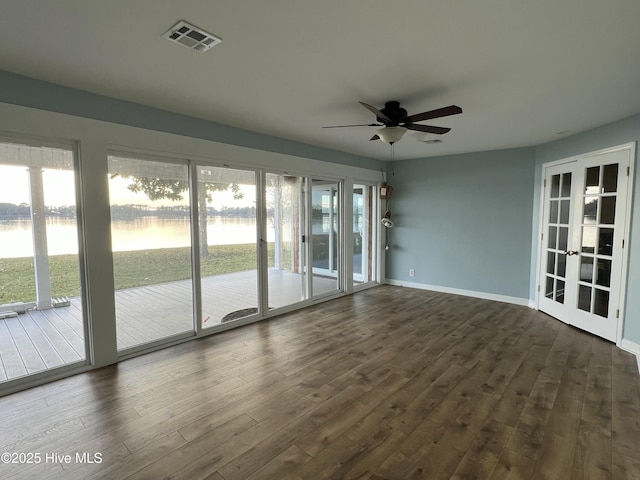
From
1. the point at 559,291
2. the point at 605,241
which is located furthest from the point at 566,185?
the point at 559,291

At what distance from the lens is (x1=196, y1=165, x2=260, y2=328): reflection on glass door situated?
3.86 metres

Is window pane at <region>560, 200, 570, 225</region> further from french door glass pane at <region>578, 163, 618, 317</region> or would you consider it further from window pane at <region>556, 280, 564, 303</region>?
window pane at <region>556, 280, 564, 303</region>

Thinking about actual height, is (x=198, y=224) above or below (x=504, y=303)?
above

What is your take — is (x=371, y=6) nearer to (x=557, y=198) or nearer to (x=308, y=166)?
(x=308, y=166)

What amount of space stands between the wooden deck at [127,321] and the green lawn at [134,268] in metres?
0.09

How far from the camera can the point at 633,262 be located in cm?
347

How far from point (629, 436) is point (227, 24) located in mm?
3654

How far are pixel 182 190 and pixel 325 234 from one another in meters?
2.81

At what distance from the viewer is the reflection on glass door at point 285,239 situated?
461 cm

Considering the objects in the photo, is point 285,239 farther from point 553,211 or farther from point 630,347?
point 630,347

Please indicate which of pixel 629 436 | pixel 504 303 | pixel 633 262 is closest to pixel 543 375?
pixel 629 436

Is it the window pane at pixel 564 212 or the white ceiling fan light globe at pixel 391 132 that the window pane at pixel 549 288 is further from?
the white ceiling fan light globe at pixel 391 132

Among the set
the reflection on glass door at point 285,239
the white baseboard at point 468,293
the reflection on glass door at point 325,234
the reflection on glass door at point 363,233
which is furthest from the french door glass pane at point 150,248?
the white baseboard at point 468,293

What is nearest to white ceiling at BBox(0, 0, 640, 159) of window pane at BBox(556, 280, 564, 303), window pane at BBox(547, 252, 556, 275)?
window pane at BBox(547, 252, 556, 275)
